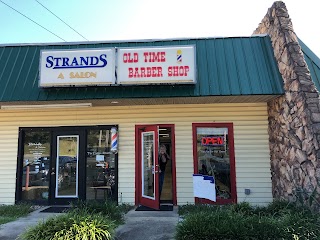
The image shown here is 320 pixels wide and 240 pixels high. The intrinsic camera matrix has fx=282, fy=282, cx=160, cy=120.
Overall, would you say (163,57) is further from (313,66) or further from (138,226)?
(313,66)

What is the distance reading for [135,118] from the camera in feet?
29.0

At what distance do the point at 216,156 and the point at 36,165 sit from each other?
5.69 meters

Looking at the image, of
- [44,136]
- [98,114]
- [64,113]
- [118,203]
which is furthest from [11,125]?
[118,203]

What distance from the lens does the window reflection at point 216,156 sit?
8469 millimetres

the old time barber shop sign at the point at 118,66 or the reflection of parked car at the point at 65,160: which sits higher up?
the old time barber shop sign at the point at 118,66

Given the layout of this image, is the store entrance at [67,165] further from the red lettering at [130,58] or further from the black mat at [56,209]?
the red lettering at [130,58]

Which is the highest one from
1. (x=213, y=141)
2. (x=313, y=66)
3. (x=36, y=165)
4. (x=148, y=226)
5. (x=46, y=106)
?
(x=313, y=66)

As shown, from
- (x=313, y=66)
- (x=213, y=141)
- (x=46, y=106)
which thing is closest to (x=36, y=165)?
(x=46, y=106)

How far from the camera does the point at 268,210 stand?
669 centimetres

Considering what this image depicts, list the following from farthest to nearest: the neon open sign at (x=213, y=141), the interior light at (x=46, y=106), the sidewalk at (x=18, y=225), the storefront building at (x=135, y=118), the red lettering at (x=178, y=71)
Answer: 1. the neon open sign at (x=213, y=141)
2. the interior light at (x=46, y=106)
3. the storefront building at (x=135, y=118)
4. the red lettering at (x=178, y=71)
5. the sidewalk at (x=18, y=225)

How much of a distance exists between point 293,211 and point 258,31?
247 inches

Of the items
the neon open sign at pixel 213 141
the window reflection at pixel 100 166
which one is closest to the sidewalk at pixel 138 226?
the window reflection at pixel 100 166

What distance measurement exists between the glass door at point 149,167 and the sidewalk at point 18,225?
2778mm

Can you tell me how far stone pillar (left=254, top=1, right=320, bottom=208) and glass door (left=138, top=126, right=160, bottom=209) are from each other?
3381mm
